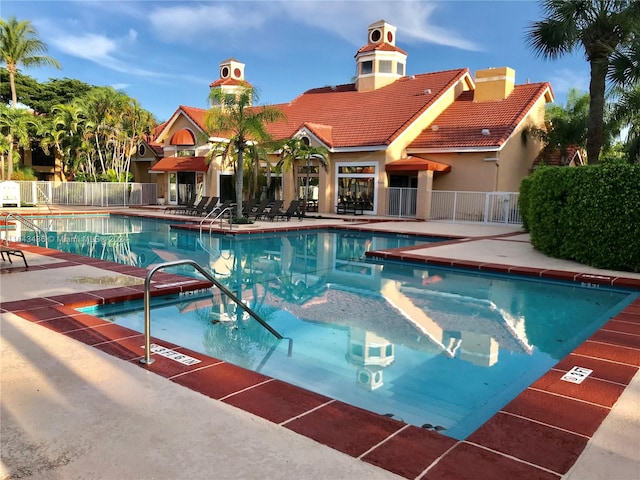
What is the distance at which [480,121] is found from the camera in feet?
82.2

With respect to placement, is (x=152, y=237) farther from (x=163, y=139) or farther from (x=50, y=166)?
(x=50, y=166)

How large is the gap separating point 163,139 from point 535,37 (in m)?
25.6

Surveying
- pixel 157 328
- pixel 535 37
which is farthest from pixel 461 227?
pixel 157 328

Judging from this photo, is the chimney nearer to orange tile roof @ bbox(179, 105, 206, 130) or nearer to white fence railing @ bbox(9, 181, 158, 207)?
orange tile roof @ bbox(179, 105, 206, 130)

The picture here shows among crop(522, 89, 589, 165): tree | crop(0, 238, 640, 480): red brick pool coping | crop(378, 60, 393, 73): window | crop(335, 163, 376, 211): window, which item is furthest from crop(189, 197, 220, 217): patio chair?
crop(0, 238, 640, 480): red brick pool coping

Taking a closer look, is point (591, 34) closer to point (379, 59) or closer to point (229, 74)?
point (379, 59)

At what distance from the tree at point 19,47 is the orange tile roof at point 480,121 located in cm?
2974

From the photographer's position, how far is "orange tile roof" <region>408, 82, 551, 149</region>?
23.5 meters

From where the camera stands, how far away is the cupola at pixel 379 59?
3117 centimetres

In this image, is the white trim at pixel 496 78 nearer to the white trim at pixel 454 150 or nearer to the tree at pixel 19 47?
the white trim at pixel 454 150

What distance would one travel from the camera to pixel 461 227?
66.8ft

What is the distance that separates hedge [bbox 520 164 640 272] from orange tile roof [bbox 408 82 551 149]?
11.5m

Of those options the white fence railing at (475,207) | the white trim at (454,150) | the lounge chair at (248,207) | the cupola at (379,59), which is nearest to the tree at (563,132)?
the white trim at (454,150)

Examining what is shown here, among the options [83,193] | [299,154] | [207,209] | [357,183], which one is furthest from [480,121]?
[83,193]
